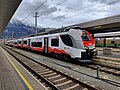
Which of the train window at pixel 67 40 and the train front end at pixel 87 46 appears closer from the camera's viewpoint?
the train front end at pixel 87 46

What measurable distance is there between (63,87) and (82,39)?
906cm

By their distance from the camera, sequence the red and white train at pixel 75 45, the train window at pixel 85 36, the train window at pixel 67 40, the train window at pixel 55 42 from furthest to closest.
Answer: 1. the train window at pixel 55 42
2. the train window at pixel 67 40
3. the train window at pixel 85 36
4. the red and white train at pixel 75 45

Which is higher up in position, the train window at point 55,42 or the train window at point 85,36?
the train window at point 85,36

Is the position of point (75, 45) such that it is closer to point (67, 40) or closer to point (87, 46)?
point (87, 46)

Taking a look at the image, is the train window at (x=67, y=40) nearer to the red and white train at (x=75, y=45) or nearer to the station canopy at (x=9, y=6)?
the red and white train at (x=75, y=45)

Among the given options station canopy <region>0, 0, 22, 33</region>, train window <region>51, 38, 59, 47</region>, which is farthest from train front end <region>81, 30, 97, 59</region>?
station canopy <region>0, 0, 22, 33</region>

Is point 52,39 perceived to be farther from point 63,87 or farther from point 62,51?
point 63,87

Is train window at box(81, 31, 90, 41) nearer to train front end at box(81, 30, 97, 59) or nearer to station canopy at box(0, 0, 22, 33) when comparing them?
train front end at box(81, 30, 97, 59)

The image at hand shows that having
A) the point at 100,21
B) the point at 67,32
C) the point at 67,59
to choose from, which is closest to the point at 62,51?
the point at 67,59

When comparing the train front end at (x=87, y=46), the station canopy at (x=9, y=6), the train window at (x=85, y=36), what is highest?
the station canopy at (x=9, y=6)

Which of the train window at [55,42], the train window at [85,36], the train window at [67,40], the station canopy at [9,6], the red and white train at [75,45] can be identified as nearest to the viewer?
the station canopy at [9,6]

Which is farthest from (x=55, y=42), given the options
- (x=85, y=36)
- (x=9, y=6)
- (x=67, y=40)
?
(x=9, y=6)

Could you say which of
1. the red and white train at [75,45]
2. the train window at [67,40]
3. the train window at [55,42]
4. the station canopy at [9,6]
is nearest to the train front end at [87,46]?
the red and white train at [75,45]

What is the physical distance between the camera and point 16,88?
26.0ft
